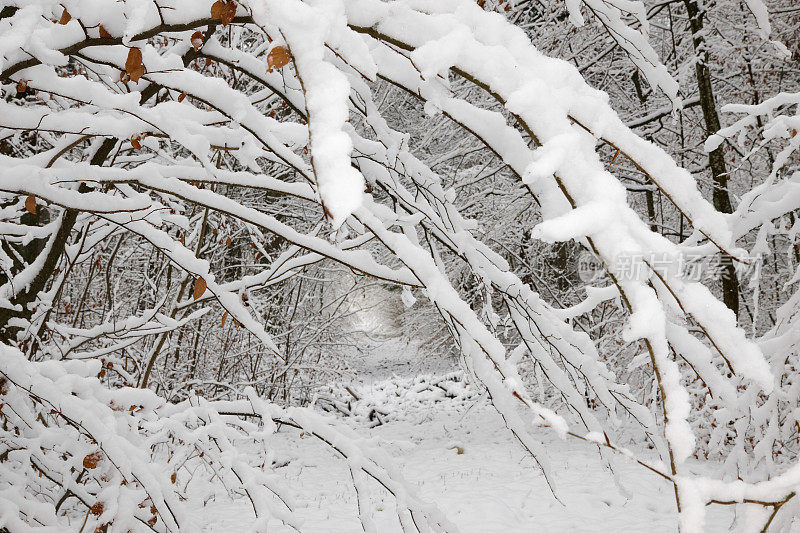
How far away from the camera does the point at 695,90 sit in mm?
8352

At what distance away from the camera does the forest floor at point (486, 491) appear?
5.02 m

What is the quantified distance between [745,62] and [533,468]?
223 inches

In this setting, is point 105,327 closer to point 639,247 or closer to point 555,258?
point 639,247

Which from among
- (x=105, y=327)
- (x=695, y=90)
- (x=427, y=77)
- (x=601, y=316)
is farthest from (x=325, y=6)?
(x=695, y=90)

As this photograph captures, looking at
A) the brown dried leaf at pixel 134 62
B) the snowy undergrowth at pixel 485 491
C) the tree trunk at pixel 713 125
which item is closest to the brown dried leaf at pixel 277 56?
the brown dried leaf at pixel 134 62

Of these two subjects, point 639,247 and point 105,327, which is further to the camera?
point 105,327

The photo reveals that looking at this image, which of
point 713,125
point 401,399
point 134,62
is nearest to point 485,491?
point 713,125

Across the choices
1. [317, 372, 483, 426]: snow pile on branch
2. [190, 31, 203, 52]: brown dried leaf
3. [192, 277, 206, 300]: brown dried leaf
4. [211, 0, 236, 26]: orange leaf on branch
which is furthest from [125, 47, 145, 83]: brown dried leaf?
[317, 372, 483, 426]: snow pile on branch

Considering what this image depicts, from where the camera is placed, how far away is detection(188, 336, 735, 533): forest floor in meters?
5.02

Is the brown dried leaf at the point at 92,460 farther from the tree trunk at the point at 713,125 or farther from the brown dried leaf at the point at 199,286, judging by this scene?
the tree trunk at the point at 713,125

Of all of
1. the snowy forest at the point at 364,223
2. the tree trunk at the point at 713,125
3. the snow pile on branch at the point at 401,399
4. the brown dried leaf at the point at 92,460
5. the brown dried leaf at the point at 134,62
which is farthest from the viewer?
the snow pile on branch at the point at 401,399

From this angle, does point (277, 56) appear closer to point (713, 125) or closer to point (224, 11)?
point (224, 11)

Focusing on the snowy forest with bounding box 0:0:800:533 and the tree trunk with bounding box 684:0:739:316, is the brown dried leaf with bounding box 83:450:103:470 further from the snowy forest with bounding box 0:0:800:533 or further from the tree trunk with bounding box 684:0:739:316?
the tree trunk with bounding box 684:0:739:316

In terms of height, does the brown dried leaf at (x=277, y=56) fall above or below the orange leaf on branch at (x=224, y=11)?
below
